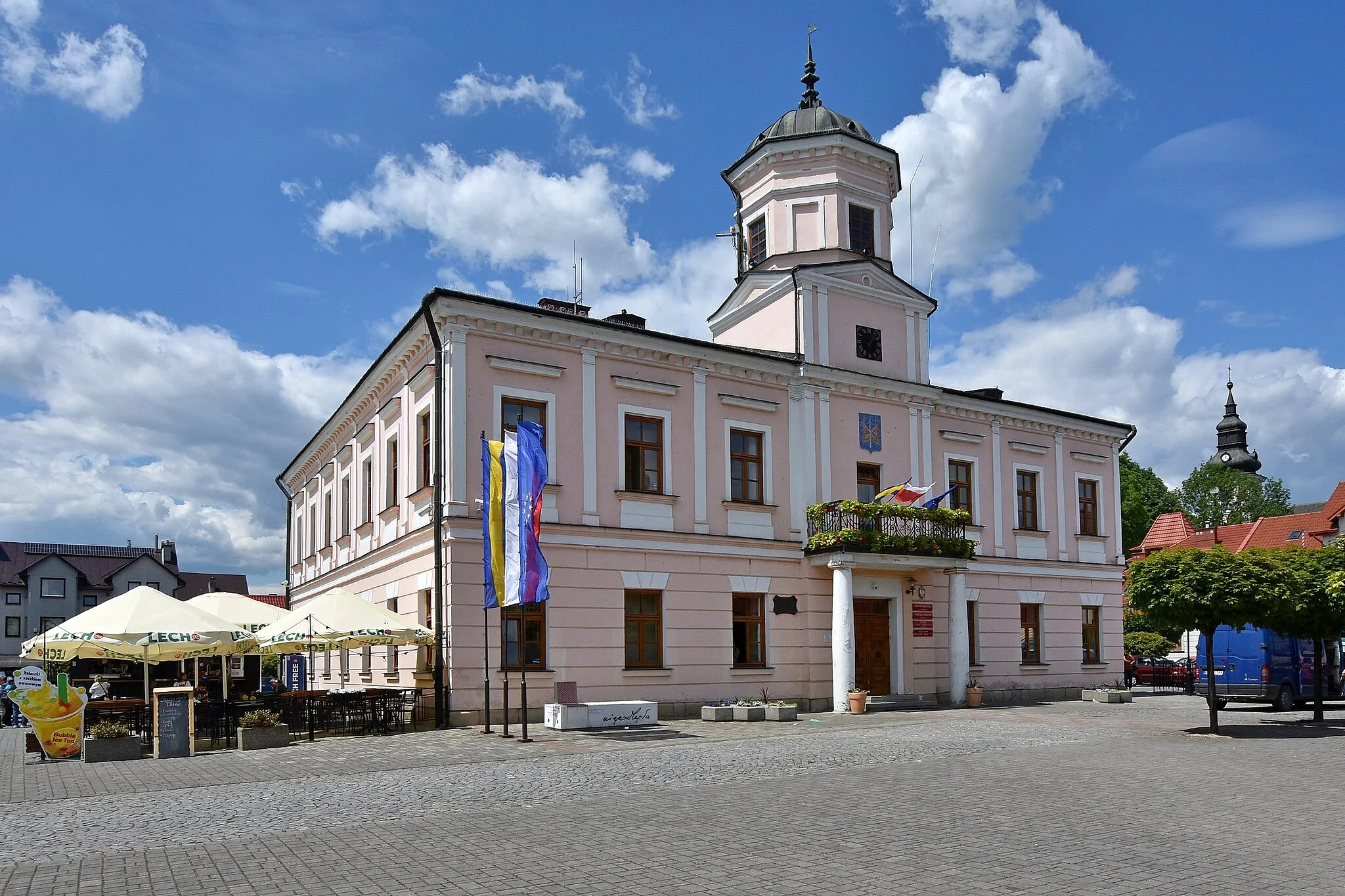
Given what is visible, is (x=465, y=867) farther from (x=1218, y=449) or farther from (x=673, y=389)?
(x=1218, y=449)

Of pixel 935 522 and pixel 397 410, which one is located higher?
pixel 397 410

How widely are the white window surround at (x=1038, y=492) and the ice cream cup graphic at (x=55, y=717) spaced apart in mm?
23762

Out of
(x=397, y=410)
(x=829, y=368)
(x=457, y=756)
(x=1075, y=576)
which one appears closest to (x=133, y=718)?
(x=457, y=756)

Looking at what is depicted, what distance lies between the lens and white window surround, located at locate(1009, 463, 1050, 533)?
102ft

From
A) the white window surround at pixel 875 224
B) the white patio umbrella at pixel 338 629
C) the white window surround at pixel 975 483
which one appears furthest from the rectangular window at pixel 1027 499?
the white patio umbrella at pixel 338 629

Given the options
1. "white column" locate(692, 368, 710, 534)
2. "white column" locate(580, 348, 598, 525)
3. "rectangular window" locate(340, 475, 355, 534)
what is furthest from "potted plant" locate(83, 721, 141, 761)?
"rectangular window" locate(340, 475, 355, 534)

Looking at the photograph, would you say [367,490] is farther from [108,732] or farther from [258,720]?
[108,732]

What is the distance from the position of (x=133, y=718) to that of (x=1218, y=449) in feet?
345

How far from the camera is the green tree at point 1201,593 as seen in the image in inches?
727

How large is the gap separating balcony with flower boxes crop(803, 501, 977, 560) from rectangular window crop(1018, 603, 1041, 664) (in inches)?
214

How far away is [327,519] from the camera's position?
34031 millimetres

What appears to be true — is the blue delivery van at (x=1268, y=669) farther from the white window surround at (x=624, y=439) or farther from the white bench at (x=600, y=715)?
the white bench at (x=600, y=715)

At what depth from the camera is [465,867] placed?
26.6 feet

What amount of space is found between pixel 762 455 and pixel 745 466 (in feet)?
1.90
